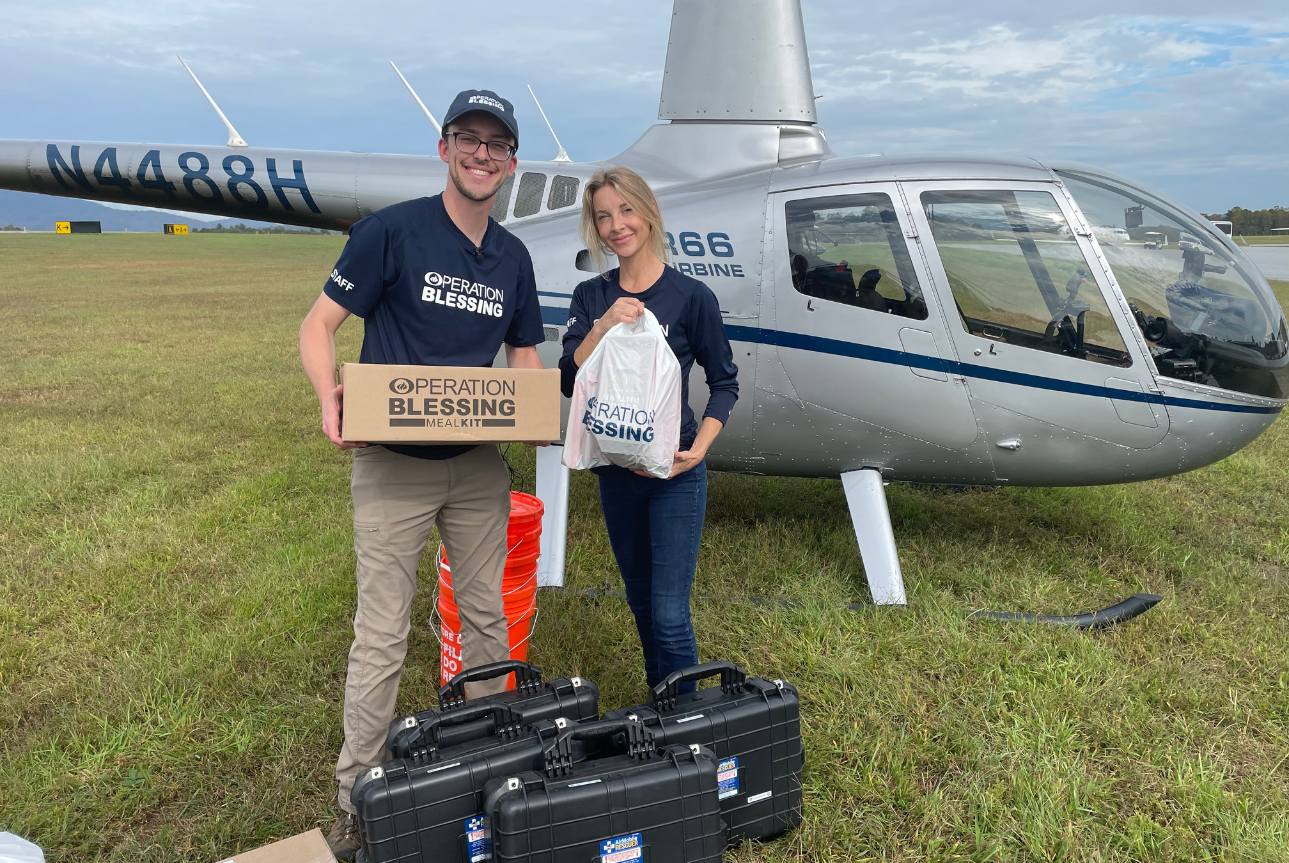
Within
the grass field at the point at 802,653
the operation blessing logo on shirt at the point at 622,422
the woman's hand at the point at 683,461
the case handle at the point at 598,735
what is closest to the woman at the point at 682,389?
the woman's hand at the point at 683,461

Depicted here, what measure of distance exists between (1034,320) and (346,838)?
360 cm

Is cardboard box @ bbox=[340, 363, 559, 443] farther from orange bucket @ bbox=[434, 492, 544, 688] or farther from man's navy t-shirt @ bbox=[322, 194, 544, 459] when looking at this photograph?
orange bucket @ bbox=[434, 492, 544, 688]

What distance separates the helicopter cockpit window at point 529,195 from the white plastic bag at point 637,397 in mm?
2724

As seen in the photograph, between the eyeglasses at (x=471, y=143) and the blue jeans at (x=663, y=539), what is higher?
the eyeglasses at (x=471, y=143)

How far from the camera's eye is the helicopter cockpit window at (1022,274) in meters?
4.11

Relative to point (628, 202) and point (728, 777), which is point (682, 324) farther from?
point (728, 777)

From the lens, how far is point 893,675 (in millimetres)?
3705

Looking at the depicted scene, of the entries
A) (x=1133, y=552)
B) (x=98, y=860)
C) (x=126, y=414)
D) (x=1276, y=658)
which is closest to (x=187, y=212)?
(x=126, y=414)

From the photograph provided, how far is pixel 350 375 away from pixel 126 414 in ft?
25.1

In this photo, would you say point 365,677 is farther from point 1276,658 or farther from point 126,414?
point 126,414

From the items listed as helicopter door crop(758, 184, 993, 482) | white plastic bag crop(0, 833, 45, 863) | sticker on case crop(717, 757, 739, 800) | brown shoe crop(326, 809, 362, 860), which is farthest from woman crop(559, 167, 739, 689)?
white plastic bag crop(0, 833, 45, 863)

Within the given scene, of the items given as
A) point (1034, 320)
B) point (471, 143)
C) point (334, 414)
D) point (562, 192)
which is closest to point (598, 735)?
point (334, 414)

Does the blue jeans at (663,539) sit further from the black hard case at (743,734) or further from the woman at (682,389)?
the black hard case at (743,734)

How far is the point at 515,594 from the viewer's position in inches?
145
